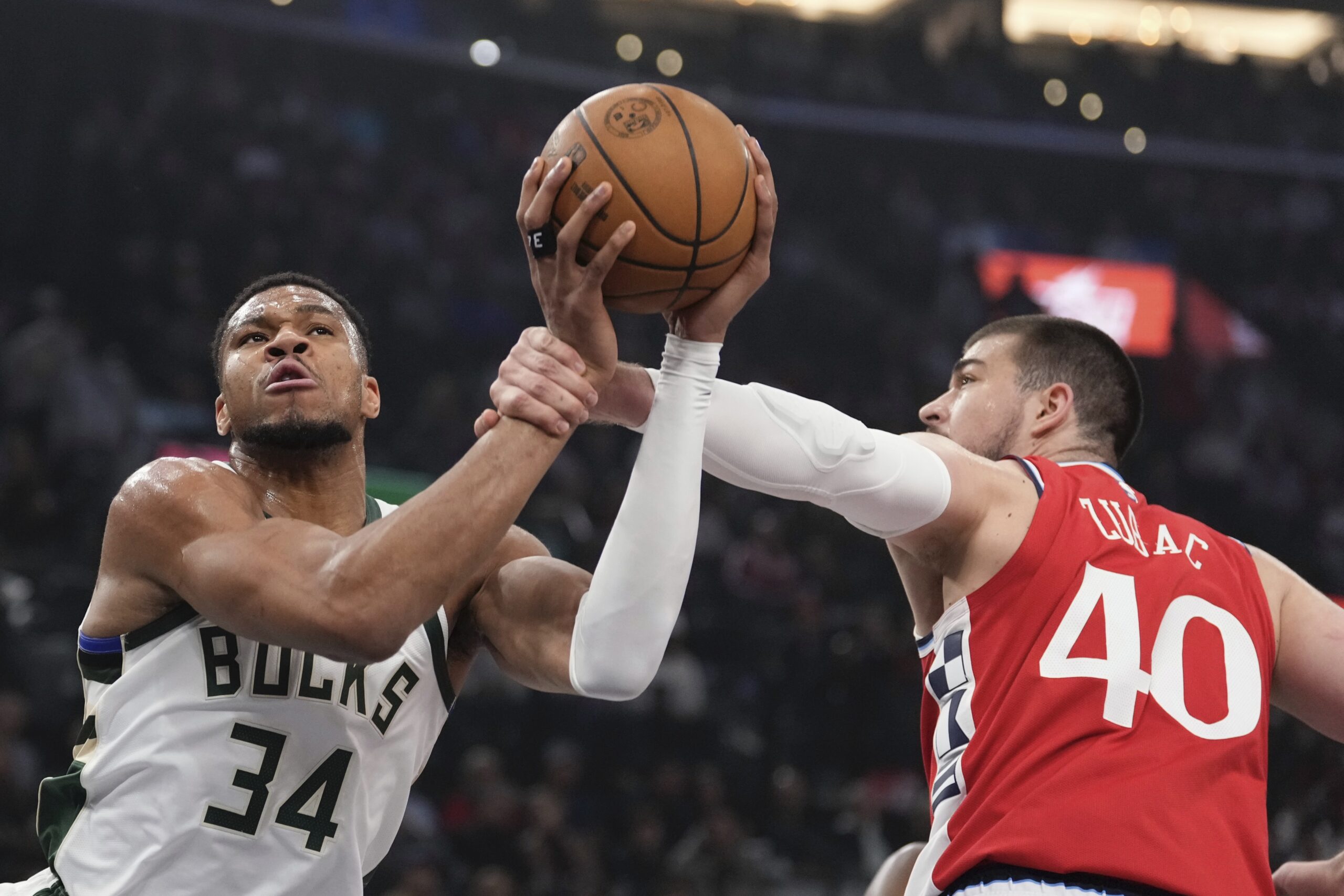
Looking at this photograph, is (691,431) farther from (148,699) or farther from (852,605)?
(852,605)

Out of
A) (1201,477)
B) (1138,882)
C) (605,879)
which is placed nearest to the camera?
(1138,882)

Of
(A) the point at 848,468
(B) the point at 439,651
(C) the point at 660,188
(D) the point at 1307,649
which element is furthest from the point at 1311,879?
(C) the point at 660,188

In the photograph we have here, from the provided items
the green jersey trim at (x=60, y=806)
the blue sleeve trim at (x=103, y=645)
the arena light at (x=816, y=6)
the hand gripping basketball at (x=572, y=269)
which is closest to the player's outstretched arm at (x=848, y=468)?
the hand gripping basketball at (x=572, y=269)

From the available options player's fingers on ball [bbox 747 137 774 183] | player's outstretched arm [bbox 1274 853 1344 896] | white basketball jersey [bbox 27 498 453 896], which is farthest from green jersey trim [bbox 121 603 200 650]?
player's outstretched arm [bbox 1274 853 1344 896]

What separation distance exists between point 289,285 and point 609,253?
1204 mm

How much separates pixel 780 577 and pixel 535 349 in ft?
27.3

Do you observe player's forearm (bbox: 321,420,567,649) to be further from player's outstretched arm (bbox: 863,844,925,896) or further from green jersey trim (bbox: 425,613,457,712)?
player's outstretched arm (bbox: 863,844,925,896)

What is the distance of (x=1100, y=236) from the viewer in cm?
1755

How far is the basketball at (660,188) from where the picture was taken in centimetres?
239

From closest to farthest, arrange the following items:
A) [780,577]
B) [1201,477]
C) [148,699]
→ [148,699] → [780,577] → [1201,477]

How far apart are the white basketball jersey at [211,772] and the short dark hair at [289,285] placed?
0.77 meters

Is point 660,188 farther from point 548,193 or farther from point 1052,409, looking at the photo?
point 1052,409

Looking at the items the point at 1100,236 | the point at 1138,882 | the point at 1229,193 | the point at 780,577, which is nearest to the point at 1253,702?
the point at 1138,882

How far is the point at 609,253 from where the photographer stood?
2.34 m
